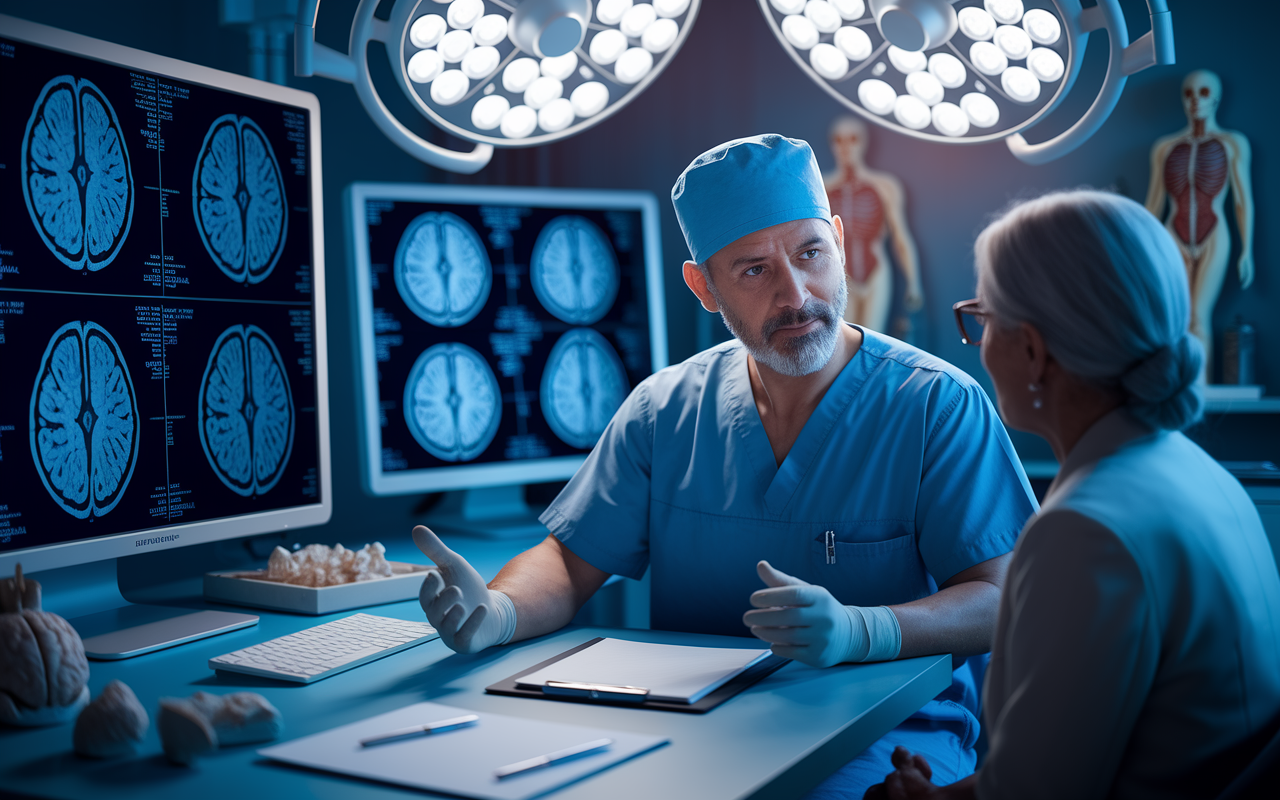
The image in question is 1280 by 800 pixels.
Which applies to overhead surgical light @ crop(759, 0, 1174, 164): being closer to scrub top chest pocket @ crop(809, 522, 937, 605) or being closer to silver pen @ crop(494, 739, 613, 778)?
scrub top chest pocket @ crop(809, 522, 937, 605)

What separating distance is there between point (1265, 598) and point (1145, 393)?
0.22 metres

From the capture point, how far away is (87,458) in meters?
1.50

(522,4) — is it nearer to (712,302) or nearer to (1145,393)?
(712,302)

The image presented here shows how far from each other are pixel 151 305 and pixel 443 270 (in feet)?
2.73

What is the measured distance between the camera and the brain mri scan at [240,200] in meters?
1.69

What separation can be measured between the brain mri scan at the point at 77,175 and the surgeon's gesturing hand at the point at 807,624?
1077 mm

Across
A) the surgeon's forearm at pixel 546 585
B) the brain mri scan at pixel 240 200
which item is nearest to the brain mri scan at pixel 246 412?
the brain mri scan at pixel 240 200

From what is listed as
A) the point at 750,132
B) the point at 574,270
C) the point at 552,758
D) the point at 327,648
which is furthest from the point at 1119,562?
the point at 750,132

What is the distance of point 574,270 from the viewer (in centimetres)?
253

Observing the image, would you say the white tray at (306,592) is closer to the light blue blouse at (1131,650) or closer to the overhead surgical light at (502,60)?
the overhead surgical light at (502,60)

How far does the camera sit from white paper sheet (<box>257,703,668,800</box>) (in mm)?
902

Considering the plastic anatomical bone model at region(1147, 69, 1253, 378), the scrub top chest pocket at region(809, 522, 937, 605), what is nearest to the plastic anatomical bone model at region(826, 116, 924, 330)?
the plastic anatomical bone model at region(1147, 69, 1253, 378)

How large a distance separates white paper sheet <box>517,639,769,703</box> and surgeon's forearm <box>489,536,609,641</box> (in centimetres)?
13

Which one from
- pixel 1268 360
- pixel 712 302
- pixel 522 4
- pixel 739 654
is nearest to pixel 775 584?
pixel 739 654
